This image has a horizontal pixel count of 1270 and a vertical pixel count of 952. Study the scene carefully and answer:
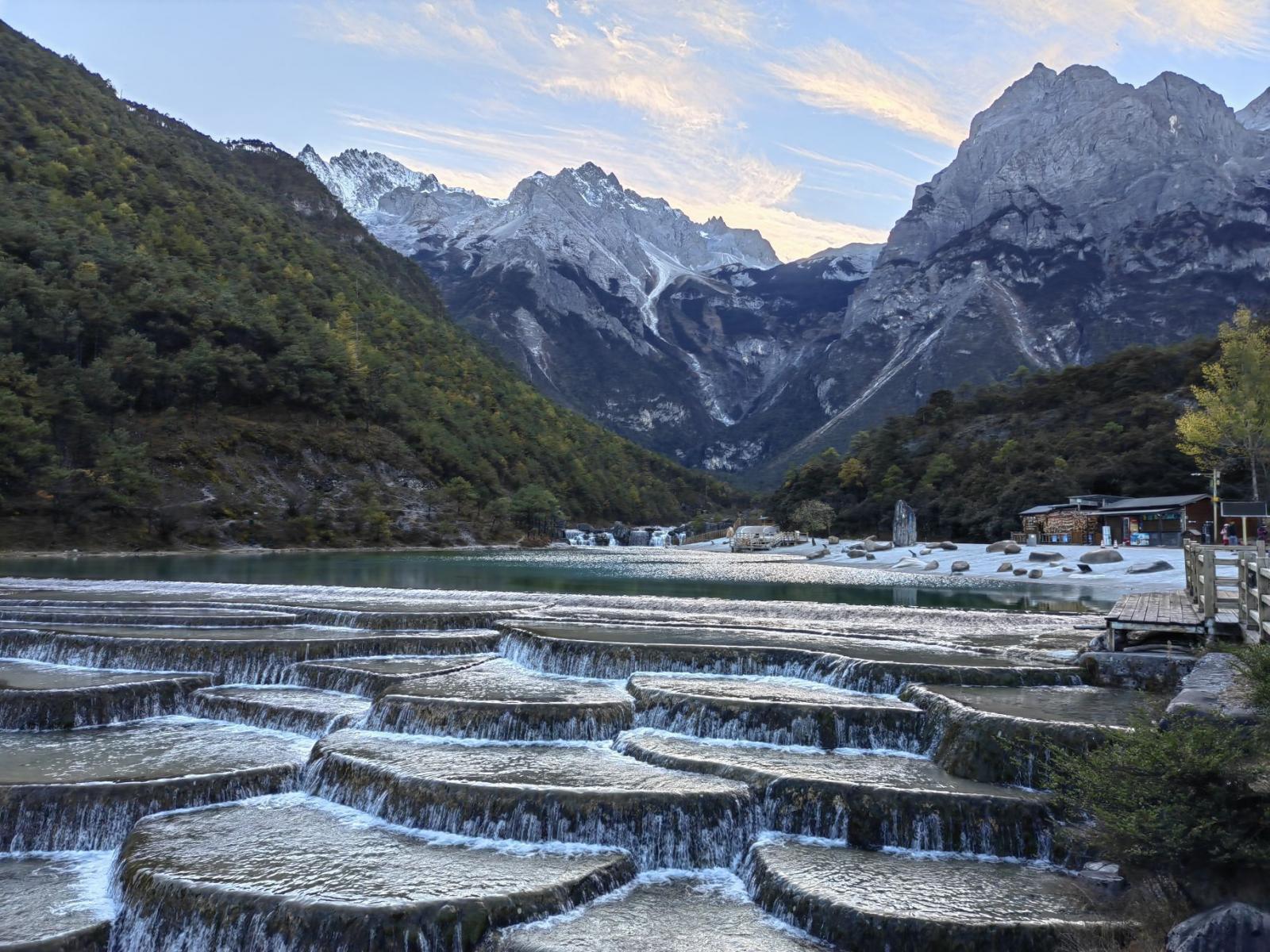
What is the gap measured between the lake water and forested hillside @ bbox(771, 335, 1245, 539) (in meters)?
25.9

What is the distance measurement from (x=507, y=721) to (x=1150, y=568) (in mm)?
42731

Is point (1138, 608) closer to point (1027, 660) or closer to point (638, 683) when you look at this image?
point (1027, 660)

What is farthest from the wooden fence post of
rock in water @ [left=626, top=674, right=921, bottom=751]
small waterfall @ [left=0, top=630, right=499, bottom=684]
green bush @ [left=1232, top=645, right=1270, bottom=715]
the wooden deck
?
small waterfall @ [left=0, top=630, right=499, bottom=684]

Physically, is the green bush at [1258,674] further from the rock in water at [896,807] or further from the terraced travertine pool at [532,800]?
the rock in water at [896,807]

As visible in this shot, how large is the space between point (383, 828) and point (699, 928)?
5.10 m

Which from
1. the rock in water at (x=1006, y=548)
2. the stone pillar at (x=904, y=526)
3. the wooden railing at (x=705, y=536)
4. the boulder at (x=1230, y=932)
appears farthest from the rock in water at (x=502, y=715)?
the wooden railing at (x=705, y=536)

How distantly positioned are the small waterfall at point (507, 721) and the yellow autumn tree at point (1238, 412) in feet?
173

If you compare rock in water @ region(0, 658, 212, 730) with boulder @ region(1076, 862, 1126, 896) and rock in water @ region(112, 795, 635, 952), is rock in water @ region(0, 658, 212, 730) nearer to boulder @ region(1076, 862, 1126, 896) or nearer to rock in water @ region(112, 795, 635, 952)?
rock in water @ region(112, 795, 635, 952)

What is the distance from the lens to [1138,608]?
18.6 m

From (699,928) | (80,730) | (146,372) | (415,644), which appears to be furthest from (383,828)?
(146,372)

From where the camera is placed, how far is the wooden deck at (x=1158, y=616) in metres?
16.2

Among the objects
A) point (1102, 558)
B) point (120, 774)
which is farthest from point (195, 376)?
point (1102, 558)

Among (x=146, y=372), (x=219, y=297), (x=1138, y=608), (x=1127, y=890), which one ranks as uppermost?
(x=219, y=297)

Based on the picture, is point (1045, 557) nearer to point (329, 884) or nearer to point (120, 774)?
point (329, 884)
